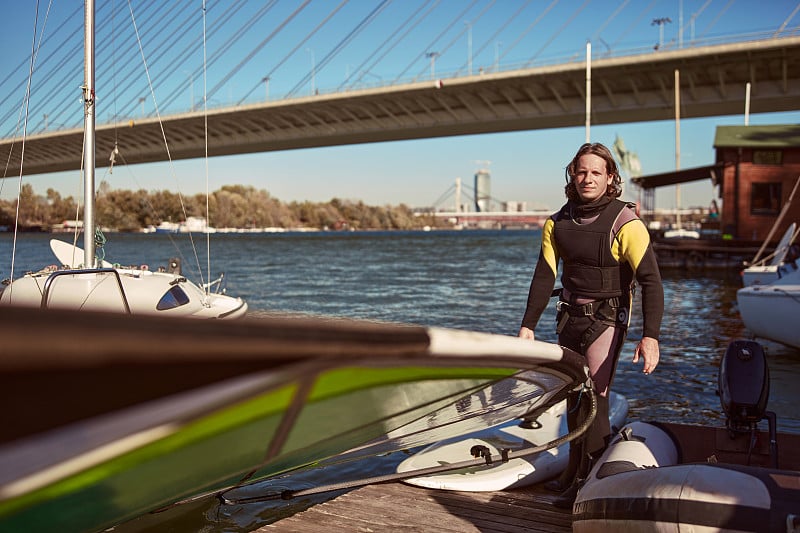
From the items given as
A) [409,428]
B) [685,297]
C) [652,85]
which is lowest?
[685,297]

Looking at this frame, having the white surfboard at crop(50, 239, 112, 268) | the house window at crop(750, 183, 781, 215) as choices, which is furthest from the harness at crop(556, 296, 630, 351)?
the house window at crop(750, 183, 781, 215)

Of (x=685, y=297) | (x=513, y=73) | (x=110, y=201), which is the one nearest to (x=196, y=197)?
(x=110, y=201)

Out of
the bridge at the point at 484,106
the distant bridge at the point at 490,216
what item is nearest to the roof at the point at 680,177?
the bridge at the point at 484,106

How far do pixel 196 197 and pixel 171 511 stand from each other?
109758 millimetres

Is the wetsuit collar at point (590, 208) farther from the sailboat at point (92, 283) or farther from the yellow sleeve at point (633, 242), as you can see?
the sailboat at point (92, 283)

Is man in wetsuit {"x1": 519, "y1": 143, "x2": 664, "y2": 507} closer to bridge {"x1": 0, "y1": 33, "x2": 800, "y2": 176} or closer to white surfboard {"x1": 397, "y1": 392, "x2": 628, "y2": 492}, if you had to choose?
white surfboard {"x1": 397, "y1": 392, "x2": 628, "y2": 492}

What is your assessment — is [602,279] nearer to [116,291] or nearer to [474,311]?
[116,291]

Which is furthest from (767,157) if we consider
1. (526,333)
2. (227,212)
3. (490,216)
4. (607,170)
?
(490,216)

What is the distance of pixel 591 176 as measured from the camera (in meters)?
3.51

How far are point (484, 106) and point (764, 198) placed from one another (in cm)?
2127

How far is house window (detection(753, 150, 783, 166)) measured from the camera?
2847 cm

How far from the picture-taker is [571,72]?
40625 millimetres

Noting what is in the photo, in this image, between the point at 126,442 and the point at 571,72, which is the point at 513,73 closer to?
the point at 571,72

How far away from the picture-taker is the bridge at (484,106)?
130 ft
